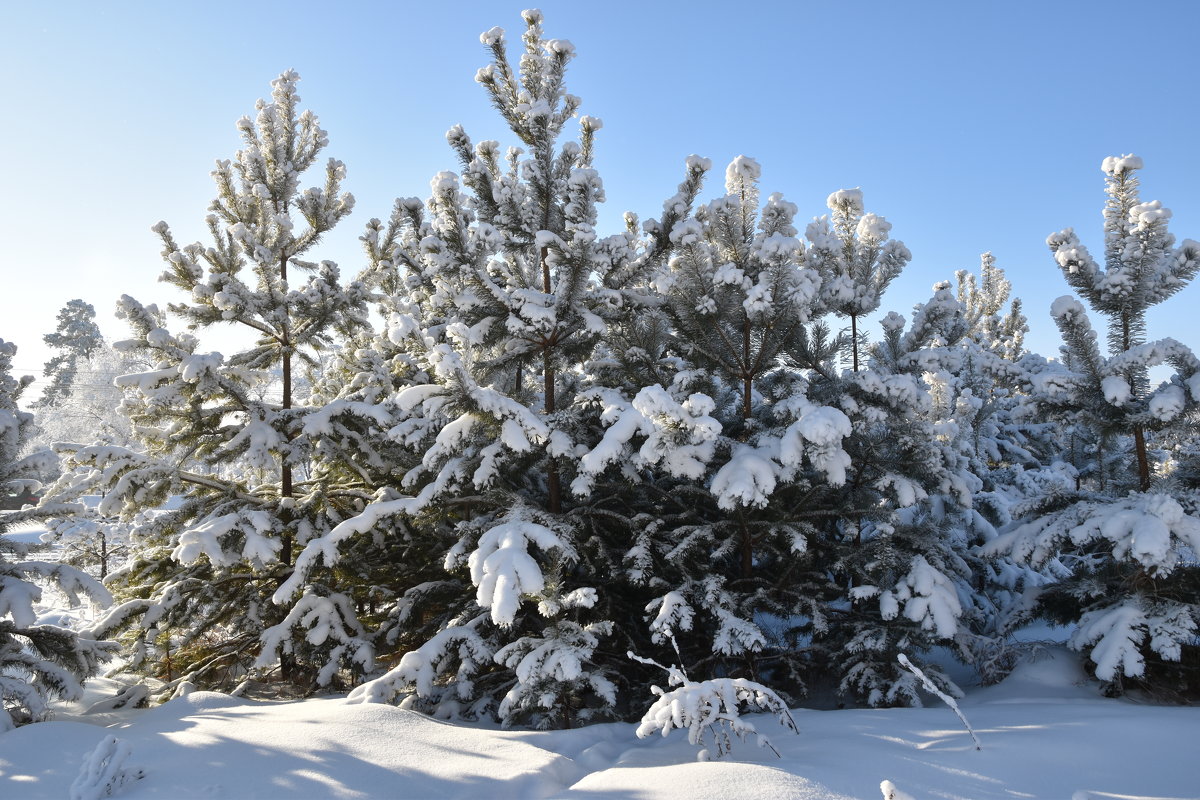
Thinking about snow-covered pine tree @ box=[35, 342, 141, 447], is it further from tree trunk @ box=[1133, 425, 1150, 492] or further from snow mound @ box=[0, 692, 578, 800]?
tree trunk @ box=[1133, 425, 1150, 492]

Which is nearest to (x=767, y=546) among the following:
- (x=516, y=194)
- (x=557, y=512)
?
(x=557, y=512)

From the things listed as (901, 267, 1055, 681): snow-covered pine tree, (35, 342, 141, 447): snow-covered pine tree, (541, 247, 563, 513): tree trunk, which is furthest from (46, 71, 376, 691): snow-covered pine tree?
(35, 342, 141, 447): snow-covered pine tree

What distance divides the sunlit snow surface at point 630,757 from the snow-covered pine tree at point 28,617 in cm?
84

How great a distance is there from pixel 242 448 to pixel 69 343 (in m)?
46.3

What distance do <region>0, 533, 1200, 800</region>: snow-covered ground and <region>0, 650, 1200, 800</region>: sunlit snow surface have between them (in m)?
0.01

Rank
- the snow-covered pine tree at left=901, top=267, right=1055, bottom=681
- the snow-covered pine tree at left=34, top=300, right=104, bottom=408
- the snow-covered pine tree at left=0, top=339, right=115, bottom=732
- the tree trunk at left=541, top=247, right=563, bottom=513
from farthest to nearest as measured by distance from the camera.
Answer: the snow-covered pine tree at left=34, top=300, right=104, bottom=408 < the tree trunk at left=541, top=247, right=563, bottom=513 < the snow-covered pine tree at left=901, top=267, right=1055, bottom=681 < the snow-covered pine tree at left=0, top=339, right=115, bottom=732

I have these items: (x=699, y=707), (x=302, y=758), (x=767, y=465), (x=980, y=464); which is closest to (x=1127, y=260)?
(x=767, y=465)

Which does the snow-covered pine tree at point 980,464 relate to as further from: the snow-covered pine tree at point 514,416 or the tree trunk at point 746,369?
the snow-covered pine tree at point 514,416

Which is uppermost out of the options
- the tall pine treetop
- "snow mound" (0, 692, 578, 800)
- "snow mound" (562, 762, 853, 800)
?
the tall pine treetop

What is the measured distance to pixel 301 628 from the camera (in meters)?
6.65

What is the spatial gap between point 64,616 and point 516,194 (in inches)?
502

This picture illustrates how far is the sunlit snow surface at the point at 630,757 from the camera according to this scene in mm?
3326

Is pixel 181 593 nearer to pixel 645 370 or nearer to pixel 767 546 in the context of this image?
pixel 645 370

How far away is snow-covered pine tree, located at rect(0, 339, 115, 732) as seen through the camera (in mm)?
5523
